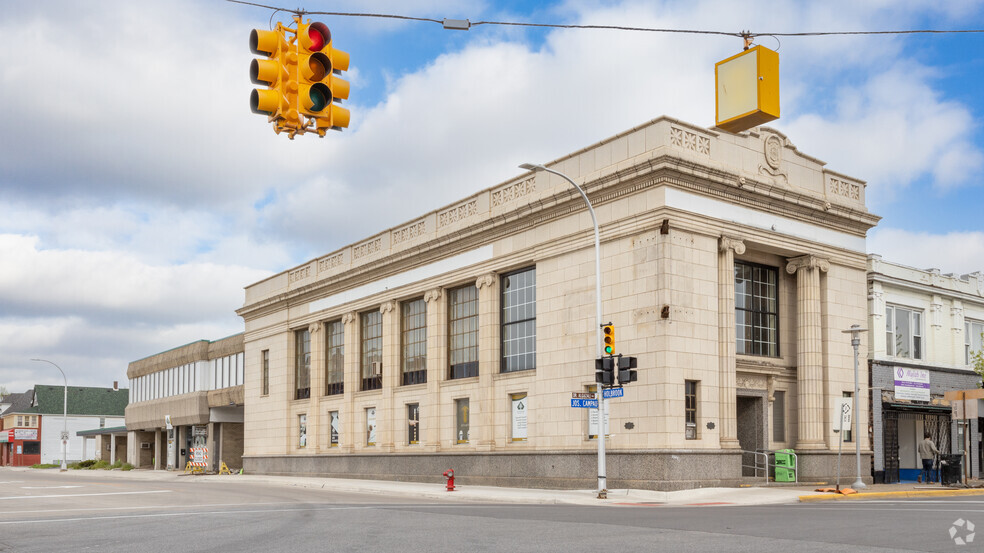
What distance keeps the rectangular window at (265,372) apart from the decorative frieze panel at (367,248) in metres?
11.2

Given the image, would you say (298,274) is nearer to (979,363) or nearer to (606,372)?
(606,372)

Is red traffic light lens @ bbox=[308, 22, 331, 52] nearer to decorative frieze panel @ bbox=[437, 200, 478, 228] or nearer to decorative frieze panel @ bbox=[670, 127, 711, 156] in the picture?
decorative frieze panel @ bbox=[670, 127, 711, 156]

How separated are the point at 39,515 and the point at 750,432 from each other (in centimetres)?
2216

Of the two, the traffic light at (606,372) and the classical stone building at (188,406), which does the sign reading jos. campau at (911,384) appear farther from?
the classical stone building at (188,406)

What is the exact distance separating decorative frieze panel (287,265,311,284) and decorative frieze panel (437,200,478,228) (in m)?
13.5

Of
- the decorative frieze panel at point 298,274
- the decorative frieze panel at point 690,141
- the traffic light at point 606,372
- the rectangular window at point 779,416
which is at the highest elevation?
the decorative frieze panel at point 690,141

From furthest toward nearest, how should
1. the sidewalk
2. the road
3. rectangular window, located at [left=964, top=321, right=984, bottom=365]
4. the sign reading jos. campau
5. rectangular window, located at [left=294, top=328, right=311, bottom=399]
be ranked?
rectangular window, located at [left=294, top=328, right=311, bottom=399]
rectangular window, located at [left=964, top=321, right=984, bottom=365]
the sign reading jos. campau
the sidewalk
the road

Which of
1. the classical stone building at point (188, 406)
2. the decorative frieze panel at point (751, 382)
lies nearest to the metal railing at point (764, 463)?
the decorative frieze panel at point (751, 382)

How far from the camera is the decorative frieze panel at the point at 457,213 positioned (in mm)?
38594

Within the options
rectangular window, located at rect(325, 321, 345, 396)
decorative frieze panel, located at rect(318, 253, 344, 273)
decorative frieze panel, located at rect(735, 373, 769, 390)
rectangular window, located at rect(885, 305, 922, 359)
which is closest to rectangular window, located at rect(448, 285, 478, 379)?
rectangular window, located at rect(325, 321, 345, 396)

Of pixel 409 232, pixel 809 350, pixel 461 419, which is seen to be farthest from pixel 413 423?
pixel 809 350

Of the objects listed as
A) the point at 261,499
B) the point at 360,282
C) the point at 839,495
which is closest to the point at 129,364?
the point at 360,282

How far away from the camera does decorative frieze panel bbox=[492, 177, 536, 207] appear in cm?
3547

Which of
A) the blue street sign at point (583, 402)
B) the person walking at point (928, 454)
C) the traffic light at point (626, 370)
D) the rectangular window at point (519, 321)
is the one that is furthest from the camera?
the rectangular window at point (519, 321)
